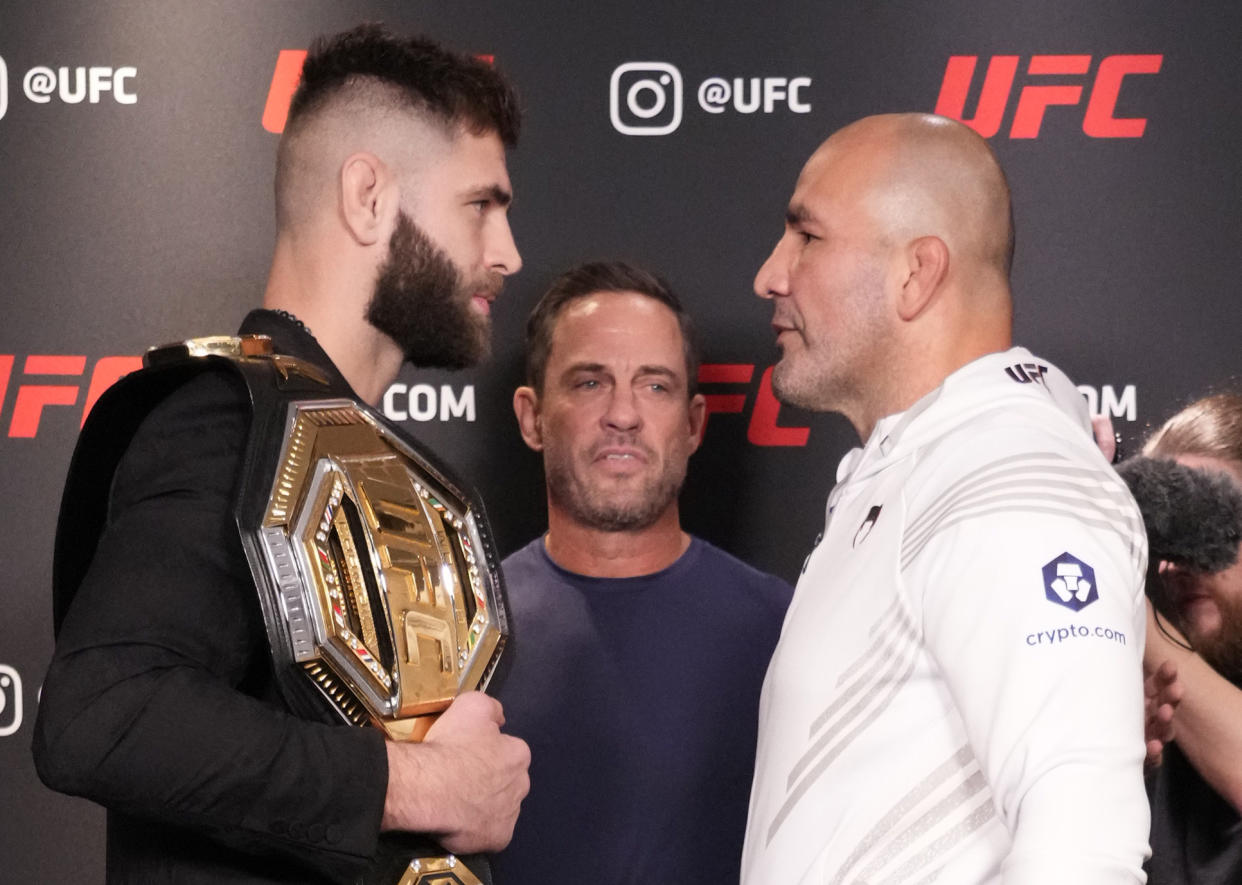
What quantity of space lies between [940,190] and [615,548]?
1.12 m

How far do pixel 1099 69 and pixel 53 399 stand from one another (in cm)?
235

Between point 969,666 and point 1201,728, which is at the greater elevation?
point 969,666

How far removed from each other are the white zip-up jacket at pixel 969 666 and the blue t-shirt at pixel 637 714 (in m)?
0.69

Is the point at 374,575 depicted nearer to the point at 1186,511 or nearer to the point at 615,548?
the point at 1186,511

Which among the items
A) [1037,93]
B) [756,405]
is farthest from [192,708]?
[1037,93]

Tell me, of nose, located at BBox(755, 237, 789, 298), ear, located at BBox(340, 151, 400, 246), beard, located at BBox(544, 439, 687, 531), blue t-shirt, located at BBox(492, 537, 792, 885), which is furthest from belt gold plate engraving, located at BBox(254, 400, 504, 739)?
beard, located at BBox(544, 439, 687, 531)

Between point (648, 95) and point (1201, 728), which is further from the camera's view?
point (648, 95)

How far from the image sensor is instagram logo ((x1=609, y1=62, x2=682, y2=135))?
9.93 ft

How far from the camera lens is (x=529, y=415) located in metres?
2.90

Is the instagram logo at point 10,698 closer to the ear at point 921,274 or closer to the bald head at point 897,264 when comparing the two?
the bald head at point 897,264

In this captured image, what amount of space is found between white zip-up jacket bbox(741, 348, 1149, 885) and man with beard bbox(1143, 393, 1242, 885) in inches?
19.0

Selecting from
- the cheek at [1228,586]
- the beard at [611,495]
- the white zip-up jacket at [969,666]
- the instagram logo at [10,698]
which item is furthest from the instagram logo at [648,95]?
the instagram logo at [10,698]

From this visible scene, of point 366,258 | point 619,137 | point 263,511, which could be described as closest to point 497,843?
point 263,511

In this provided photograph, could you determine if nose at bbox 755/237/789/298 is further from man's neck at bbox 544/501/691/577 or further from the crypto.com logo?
the crypto.com logo
